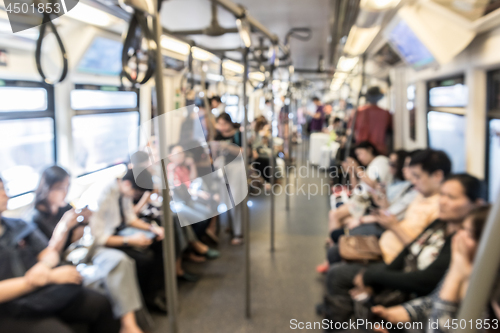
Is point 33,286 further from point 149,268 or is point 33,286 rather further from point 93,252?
point 149,268

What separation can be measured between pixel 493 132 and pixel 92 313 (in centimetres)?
273

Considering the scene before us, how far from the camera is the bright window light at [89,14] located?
2350mm

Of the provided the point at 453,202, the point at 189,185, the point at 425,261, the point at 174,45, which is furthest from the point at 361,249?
the point at 174,45

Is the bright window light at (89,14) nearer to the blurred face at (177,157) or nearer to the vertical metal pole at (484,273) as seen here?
the blurred face at (177,157)

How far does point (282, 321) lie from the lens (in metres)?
2.55

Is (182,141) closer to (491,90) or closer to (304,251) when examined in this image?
(491,90)

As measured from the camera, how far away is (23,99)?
246cm

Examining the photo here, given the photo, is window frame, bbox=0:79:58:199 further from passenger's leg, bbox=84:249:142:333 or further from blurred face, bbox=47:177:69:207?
passenger's leg, bbox=84:249:142:333

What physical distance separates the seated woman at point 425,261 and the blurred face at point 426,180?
469mm

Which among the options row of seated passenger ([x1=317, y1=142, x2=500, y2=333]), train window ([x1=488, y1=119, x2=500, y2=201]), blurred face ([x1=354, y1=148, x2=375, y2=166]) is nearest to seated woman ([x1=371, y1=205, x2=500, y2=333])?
row of seated passenger ([x1=317, y1=142, x2=500, y2=333])

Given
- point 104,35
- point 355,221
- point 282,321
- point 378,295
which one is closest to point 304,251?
point 355,221

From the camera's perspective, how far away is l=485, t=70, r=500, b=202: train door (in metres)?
2.14

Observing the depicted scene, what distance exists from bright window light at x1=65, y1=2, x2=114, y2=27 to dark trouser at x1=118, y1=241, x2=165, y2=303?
5.62 ft

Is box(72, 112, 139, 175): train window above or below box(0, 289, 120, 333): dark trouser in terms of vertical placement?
above
